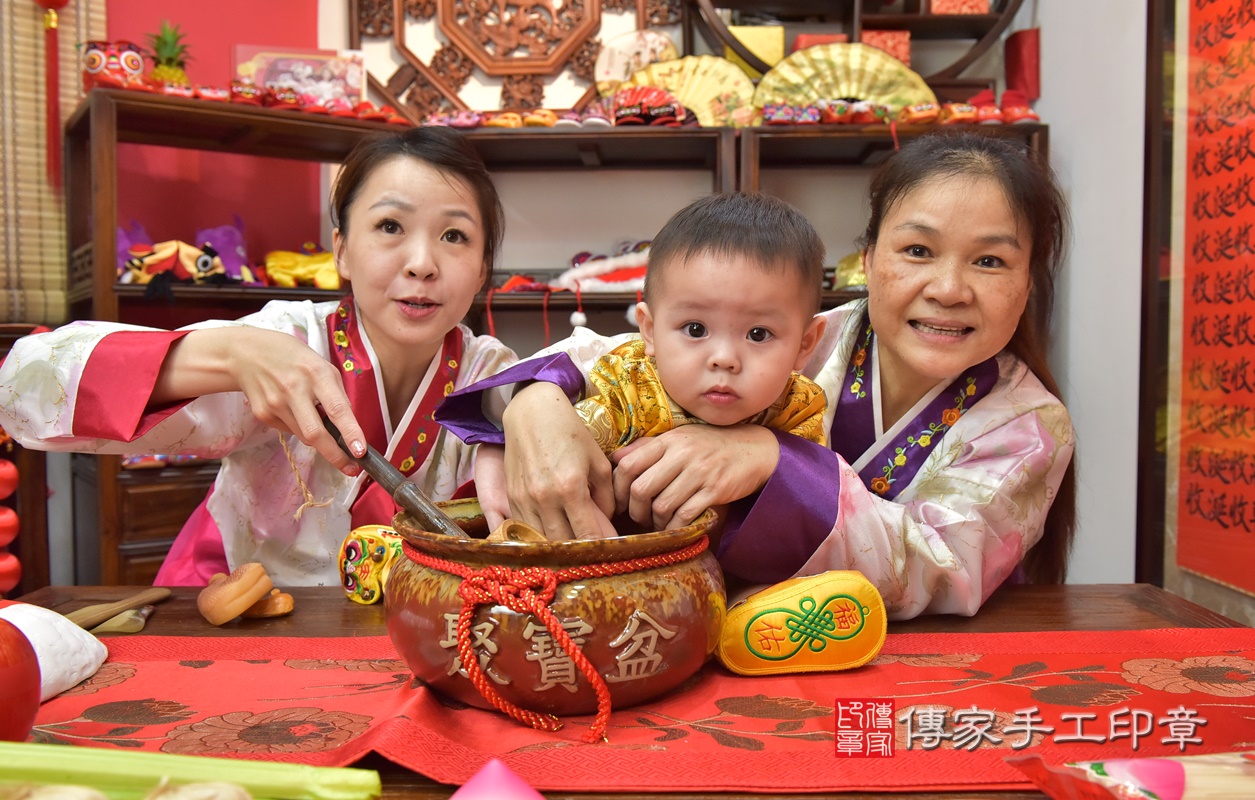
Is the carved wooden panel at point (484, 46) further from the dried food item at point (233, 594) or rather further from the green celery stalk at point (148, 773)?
the green celery stalk at point (148, 773)

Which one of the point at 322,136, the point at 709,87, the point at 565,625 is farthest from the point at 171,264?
the point at 565,625

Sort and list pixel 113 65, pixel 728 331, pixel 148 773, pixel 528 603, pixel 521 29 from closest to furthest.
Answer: pixel 148 773, pixel 528 603, pixel 728 331, pixel 113 65, pixel 521 29

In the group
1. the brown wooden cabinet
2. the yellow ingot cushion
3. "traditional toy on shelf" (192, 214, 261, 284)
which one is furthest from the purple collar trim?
"traditional toy on shelf" (192, 214, 261, 284)

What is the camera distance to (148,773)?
0.48 m

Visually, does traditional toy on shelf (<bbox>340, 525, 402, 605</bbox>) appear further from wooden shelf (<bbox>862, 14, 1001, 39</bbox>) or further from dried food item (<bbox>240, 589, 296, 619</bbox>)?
wooden shelf (<bbox>862, 14, 1001, 39</bbox>)

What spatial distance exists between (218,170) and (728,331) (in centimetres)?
292

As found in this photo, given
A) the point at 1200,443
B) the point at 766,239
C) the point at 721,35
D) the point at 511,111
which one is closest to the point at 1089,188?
the point at 1200,443

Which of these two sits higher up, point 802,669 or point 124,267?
point 124,267

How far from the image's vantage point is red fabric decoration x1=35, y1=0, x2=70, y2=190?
9.52 ft

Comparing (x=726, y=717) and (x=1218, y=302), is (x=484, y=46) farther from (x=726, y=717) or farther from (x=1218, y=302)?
(x=726, y=717)

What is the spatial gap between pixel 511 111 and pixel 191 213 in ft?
3.91

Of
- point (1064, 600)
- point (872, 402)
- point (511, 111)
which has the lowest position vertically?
point (1064, 600)

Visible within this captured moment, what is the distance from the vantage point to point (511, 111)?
3123 millimetres

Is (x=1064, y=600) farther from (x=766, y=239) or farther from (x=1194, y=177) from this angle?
(x=1194, y=177)
